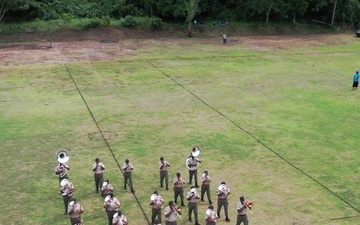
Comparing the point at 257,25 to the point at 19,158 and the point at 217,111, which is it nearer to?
the point at 217,111

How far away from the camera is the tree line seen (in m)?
47.6

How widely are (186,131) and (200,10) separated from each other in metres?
33.4

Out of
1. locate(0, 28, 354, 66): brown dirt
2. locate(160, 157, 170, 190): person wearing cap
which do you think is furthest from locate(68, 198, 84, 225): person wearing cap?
locate(0, 28, 354, 66): brown dirt

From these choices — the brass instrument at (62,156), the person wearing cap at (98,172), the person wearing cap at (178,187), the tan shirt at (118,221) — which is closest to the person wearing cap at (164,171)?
the person wearing cap at (178,187)

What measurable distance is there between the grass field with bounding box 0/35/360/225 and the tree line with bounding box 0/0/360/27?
14.5 meters

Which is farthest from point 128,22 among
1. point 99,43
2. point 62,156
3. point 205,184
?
point 205,184

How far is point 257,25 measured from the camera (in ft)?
170

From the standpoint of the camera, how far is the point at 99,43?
4347 centimetres

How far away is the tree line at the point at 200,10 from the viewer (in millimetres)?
47562

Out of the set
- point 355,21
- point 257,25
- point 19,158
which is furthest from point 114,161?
point 355,21

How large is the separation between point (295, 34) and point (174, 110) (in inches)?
1287

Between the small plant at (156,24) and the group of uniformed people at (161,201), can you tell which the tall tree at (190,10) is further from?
the group of uniformed people at (161,201)

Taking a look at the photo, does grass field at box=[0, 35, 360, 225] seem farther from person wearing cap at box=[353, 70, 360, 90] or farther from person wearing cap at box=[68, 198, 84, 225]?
person wearing cap at box=[68, 198, 84, 225]

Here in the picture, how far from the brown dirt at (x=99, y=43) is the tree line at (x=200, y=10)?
3104mm
